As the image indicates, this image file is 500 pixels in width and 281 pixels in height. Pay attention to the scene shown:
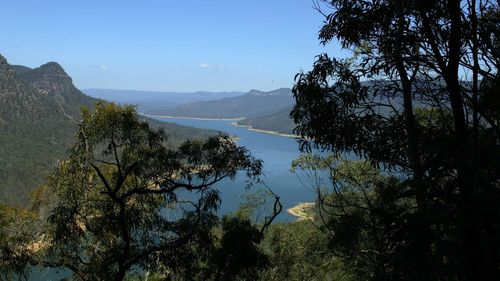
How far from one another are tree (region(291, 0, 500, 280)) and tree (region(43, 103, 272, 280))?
2163 millimetres

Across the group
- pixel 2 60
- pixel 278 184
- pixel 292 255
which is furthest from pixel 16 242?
pixel 2 60

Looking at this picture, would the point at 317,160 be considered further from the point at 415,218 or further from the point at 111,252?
the point at 415,218

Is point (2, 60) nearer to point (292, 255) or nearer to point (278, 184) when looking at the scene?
point (278, 184)

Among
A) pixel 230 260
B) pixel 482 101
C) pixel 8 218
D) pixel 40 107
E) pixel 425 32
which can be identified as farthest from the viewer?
pixel 40 107

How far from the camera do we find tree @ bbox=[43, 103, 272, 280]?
217 inches

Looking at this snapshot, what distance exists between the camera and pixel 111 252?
19.1 feet

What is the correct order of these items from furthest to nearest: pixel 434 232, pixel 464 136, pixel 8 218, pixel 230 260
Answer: pixel 8 218 → pixel 230 260 → pixel 464 136 → pixel 434 232

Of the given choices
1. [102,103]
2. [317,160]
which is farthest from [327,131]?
[317,160]

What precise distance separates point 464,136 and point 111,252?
4.60 metres

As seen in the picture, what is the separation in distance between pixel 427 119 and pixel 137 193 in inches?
137

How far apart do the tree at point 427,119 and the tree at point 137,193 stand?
7.10 ft

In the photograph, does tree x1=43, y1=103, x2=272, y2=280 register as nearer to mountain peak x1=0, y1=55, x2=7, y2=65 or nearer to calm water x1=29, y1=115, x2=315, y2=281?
calm water x1=29, y1=115, x2=315, y2=281

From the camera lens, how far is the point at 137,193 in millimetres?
5555

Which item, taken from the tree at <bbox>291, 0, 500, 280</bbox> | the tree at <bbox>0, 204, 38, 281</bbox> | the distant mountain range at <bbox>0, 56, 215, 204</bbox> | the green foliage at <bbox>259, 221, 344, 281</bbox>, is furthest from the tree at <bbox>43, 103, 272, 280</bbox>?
the distant mountain range at <bbox>0, 56, 215, 204</bbox>
